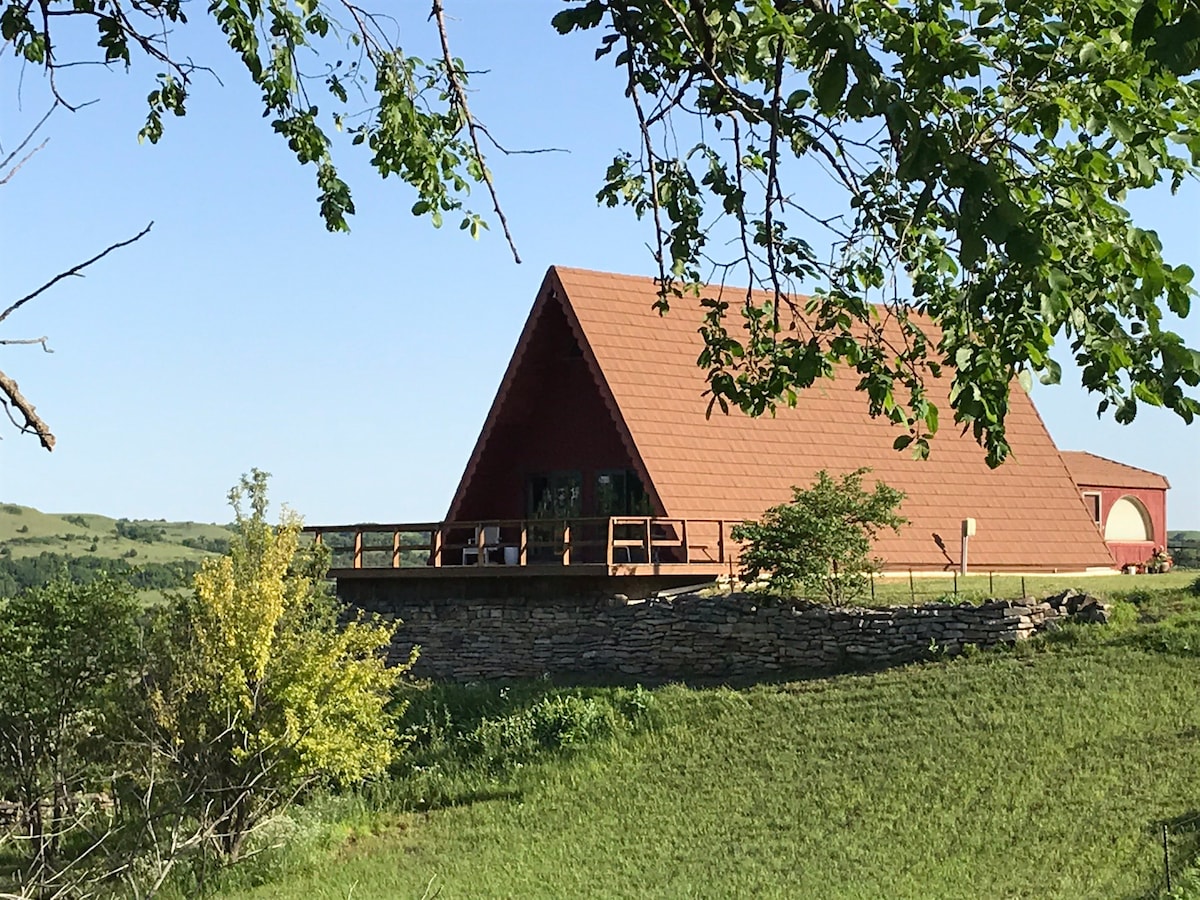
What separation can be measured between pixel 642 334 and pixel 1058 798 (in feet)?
43.0

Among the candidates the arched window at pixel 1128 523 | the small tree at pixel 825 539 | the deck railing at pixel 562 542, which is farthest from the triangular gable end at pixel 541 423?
the arched window at pixel 1128 523

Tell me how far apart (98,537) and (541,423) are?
2930 inches

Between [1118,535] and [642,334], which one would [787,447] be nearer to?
[642,334]

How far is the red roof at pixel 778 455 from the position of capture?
78.7 feet

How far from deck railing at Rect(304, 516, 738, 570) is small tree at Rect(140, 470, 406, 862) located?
4370 millimetres

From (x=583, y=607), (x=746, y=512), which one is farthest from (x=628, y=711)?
(x=746, y=512)

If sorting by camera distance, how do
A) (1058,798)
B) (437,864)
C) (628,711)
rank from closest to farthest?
(1058,798), (437,864), (628,711)

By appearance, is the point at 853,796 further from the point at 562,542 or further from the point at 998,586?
the point at 562,542

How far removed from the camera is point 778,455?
25.3m

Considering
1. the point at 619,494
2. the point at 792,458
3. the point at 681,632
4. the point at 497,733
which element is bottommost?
the point at 497,733

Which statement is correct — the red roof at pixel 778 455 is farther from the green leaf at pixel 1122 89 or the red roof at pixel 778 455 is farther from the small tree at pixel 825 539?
the green leaf at pixel 1122 89

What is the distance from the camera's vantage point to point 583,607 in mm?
23328

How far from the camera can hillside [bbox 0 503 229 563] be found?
282 feet

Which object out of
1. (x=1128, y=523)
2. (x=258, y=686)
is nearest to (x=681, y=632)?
(x=258, y=686)
